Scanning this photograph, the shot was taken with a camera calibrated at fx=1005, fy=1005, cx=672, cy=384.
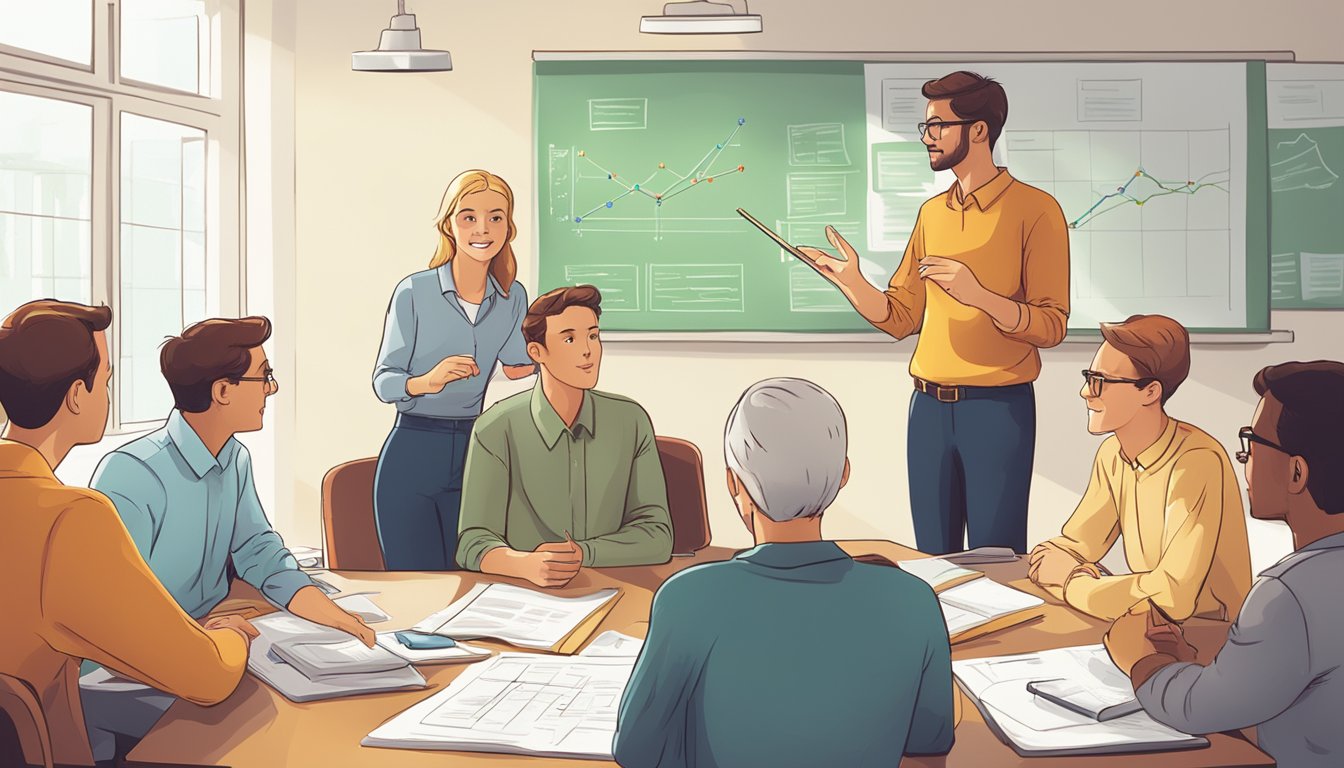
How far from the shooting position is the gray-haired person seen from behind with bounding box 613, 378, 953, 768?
1.13m

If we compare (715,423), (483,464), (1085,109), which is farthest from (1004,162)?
(483,464)

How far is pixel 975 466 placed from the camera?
116 inches

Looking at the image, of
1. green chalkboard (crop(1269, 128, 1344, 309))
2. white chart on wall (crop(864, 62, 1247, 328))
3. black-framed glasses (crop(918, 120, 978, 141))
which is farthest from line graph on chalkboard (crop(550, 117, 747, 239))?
green chalkboard (crop(1269, 128, 1344, 309))

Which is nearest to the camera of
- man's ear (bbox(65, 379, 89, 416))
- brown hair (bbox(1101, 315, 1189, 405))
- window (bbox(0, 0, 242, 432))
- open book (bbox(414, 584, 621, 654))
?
man's ear (bbox(65, 379, 89, 416))

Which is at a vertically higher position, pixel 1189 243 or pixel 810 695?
pixel 1189 243

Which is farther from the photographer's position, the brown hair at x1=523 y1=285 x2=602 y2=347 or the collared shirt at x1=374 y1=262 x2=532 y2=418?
the collared shirt at x1=374 y1=262 x2=532 y2=418

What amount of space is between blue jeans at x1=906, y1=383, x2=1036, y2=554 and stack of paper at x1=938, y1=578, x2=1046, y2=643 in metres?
1.00

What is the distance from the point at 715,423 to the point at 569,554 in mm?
2221

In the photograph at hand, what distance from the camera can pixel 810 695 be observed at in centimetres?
113

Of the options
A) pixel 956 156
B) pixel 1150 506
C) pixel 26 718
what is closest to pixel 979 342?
pixel 956 156

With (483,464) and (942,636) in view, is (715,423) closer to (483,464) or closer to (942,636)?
(483,464)

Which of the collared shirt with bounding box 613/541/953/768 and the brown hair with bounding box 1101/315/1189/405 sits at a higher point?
the brown hair with bounding box 1101/315/1189/405

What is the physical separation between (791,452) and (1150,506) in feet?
3.51

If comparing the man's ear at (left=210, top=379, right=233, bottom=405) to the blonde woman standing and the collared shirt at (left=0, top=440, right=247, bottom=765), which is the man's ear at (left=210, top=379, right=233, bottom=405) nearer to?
the collared shirt at (left=0, top=440, right=247, bottom=765)
